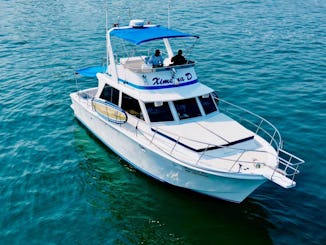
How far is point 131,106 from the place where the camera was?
16094mm

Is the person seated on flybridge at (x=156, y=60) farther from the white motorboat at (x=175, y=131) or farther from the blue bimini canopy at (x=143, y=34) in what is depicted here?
the blue bimini canopy at (x=143, y=34)

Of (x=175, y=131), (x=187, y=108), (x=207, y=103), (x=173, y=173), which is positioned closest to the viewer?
(x=173, y=173)

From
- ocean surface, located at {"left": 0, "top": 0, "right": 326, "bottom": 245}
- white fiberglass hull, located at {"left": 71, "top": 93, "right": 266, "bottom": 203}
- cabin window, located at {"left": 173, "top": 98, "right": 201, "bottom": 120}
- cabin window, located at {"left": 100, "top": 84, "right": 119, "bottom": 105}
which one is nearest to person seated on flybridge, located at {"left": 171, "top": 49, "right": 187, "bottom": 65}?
cabin window, located at {"left": 173, "top": 98, "right": 201, "bottom": 120}

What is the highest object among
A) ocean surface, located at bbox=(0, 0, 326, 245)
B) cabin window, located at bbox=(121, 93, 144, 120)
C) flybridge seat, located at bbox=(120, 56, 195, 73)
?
flybridge seat, located at bbox=(120, 56, 195, 73)

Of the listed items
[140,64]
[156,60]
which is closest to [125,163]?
[140,64]

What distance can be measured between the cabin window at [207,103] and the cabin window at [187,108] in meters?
0.38

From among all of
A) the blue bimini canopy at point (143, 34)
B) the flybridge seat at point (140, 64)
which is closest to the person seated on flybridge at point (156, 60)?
the flybridge seat at point (140, 64)

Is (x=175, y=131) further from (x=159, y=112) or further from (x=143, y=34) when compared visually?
(x=143, y=34)

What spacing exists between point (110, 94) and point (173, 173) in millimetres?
5570

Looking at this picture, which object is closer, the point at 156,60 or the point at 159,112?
the point at 159,112

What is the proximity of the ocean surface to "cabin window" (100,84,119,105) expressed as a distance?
2.45 metres

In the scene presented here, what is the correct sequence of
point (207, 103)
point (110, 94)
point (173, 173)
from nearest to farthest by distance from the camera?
1. point (173, 173)
2. point (207, 103)
3. point (110, 94)

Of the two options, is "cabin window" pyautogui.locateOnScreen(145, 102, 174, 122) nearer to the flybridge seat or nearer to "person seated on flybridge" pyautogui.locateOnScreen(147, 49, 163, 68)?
the flybridge seat

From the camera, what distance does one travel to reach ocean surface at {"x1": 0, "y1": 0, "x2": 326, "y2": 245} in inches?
516
